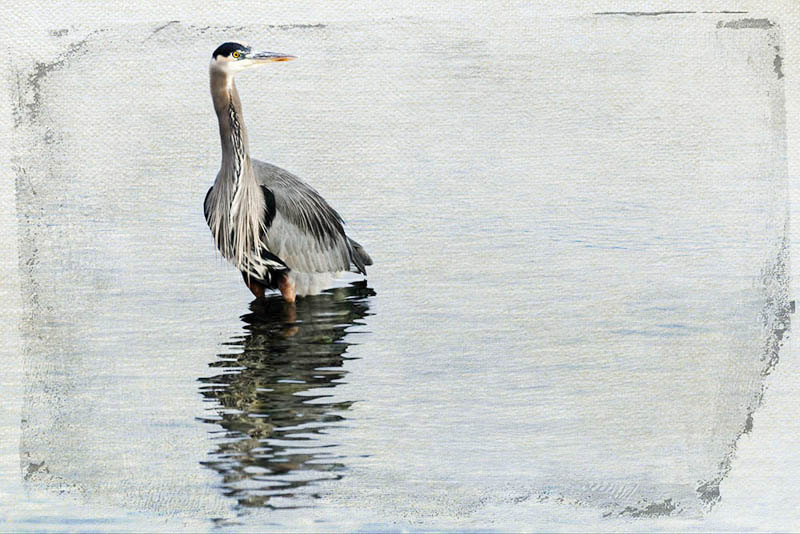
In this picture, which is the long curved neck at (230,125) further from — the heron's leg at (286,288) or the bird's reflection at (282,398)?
the bird's reflection at (282,398)

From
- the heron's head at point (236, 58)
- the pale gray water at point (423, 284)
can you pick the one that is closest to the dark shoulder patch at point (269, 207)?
the pale gray water at point (423, 284)

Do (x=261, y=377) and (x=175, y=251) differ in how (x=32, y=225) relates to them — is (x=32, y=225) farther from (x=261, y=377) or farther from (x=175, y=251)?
(x=175, y=251)

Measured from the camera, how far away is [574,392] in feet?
18.1

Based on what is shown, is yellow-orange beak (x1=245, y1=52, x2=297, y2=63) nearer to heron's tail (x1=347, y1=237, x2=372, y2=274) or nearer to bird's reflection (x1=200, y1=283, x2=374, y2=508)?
bird's reflection (x1=200, y1=283, x2=374, y2=508)

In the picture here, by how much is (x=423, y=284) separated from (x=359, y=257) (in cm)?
72

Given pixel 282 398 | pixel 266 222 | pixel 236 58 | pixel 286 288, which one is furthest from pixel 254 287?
pixel 282 398

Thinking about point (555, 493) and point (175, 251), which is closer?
point (555, 493)

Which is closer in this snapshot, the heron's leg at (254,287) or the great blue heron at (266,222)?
the great blue heron at (266,222)

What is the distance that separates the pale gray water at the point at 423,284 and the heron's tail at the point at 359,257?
3.5 inches

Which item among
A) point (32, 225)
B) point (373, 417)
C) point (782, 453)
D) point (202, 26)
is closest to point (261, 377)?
point (373, 417)

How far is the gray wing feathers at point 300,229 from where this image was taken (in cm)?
750

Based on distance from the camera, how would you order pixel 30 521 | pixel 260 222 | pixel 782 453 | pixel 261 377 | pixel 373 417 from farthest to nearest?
pixel 260 222 < pixel 261 377 < pixel 373 417 < pixel 782 453 < pixel 30 521

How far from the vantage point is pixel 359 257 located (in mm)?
7855

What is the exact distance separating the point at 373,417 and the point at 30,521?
153 cm
